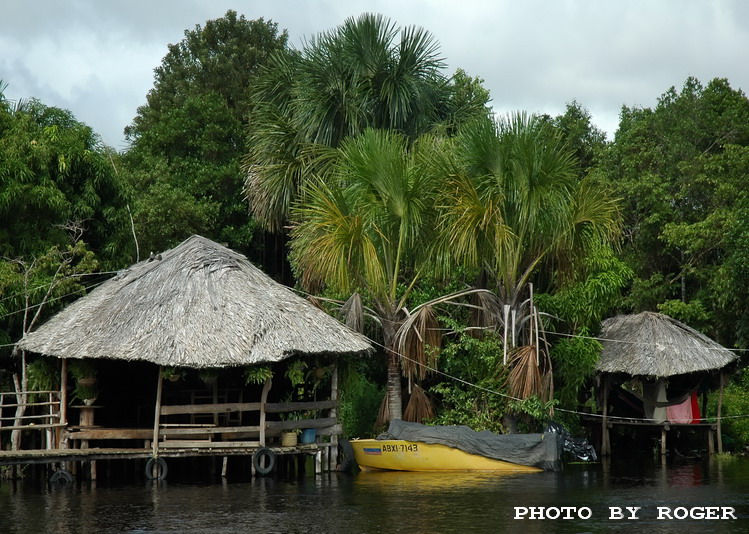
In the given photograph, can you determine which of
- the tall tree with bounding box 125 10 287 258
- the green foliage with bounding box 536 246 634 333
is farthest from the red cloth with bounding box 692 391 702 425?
the tall tree with bounding box 125 10 287 258

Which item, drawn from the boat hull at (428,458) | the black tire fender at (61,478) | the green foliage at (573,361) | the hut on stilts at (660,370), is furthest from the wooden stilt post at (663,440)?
the black tire fender at (61,478)

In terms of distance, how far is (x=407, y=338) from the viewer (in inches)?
1059

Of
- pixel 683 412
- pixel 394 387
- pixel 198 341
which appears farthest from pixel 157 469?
pixel 683 412

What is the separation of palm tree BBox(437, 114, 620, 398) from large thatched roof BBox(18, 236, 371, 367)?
12.9ft

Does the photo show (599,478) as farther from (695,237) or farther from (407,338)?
(695,237)

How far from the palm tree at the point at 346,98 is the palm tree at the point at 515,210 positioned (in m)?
5.06

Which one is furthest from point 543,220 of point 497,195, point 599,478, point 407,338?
point 599,478

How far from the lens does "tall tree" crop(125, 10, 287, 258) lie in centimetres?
3675

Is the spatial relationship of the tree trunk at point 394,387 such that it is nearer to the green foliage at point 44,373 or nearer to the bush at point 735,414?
the green foliage at point 44,373

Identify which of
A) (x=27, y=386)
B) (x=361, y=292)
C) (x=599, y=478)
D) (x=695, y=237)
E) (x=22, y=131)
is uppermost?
(x=22, y=131)

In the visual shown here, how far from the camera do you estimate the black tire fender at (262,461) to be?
2372 cm

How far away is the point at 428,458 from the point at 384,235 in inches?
233

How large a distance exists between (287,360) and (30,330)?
6.63 m

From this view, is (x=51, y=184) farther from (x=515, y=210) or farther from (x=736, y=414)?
(x=736, y=414)
